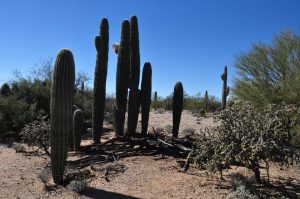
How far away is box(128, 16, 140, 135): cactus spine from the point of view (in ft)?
44.8

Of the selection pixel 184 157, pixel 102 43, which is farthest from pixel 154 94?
pixel 184 157

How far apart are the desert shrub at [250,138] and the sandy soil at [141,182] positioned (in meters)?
0.56

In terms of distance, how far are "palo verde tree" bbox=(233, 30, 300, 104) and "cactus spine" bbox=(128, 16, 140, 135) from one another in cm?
462

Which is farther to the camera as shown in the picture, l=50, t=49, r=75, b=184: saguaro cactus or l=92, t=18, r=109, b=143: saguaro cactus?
l=92, t=18, r=109, b=143: saguaro cactus

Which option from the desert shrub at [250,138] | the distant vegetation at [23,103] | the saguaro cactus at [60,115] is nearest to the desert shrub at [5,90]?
the distant vegetation at [23,103]

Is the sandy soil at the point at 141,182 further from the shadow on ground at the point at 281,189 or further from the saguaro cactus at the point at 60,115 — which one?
the saguaro cactus at the point at 60,115

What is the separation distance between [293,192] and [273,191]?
38cm

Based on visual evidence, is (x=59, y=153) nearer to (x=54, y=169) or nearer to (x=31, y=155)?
(x=54, y=169)

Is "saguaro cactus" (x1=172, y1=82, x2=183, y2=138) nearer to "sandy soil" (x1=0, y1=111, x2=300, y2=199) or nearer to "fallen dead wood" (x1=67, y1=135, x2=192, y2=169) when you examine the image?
"fallen dead wood" (x1=67, y1=135, x2=192, y2=169)

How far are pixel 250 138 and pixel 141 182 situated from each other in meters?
2.59

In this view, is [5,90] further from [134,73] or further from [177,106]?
[177,106]

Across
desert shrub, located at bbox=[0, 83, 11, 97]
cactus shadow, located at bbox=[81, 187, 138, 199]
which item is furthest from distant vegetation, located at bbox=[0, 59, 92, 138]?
cactus shadow, located at bbox=[81, 187, 138, 199]

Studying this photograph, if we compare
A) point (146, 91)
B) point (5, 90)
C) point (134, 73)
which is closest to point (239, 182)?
point (146, 91)

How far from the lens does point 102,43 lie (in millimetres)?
13805
